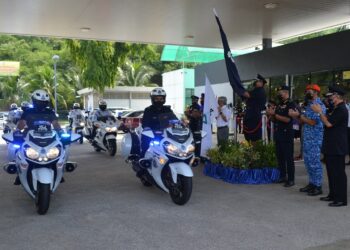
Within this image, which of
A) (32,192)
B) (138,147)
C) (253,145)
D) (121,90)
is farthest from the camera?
(121,90)

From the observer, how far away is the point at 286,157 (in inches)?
304

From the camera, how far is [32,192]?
239 inches

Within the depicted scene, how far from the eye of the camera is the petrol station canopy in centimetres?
1130

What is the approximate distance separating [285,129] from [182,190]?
2501mm

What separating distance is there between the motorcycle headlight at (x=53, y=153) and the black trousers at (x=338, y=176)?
4007 mm

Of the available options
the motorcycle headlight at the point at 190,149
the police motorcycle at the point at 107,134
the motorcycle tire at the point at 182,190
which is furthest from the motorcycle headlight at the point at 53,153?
the police motorcycle at the point at 107,134

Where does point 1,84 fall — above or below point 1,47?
below

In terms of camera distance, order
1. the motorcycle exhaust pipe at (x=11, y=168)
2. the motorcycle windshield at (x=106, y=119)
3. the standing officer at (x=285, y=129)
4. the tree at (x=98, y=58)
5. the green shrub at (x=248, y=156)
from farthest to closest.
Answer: the tree at (x=98, y=58)
the motorcycle windshield at (x=106, y=119)
the green shrub at (x=248, y=156)
the standing officer at (x=285, y=129)
the motorcycle exhaust pipe at (x=11, y=168)

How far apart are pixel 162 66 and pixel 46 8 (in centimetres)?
4630

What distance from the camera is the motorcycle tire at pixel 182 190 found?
6258 millimetres

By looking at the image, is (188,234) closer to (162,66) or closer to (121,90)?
(121,90)

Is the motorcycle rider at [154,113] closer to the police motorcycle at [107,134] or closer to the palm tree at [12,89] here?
the police motorcycle at [107,134]

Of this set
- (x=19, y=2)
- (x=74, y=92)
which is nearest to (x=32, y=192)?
(x=19, y=2)

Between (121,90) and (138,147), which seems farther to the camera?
(121,90)
